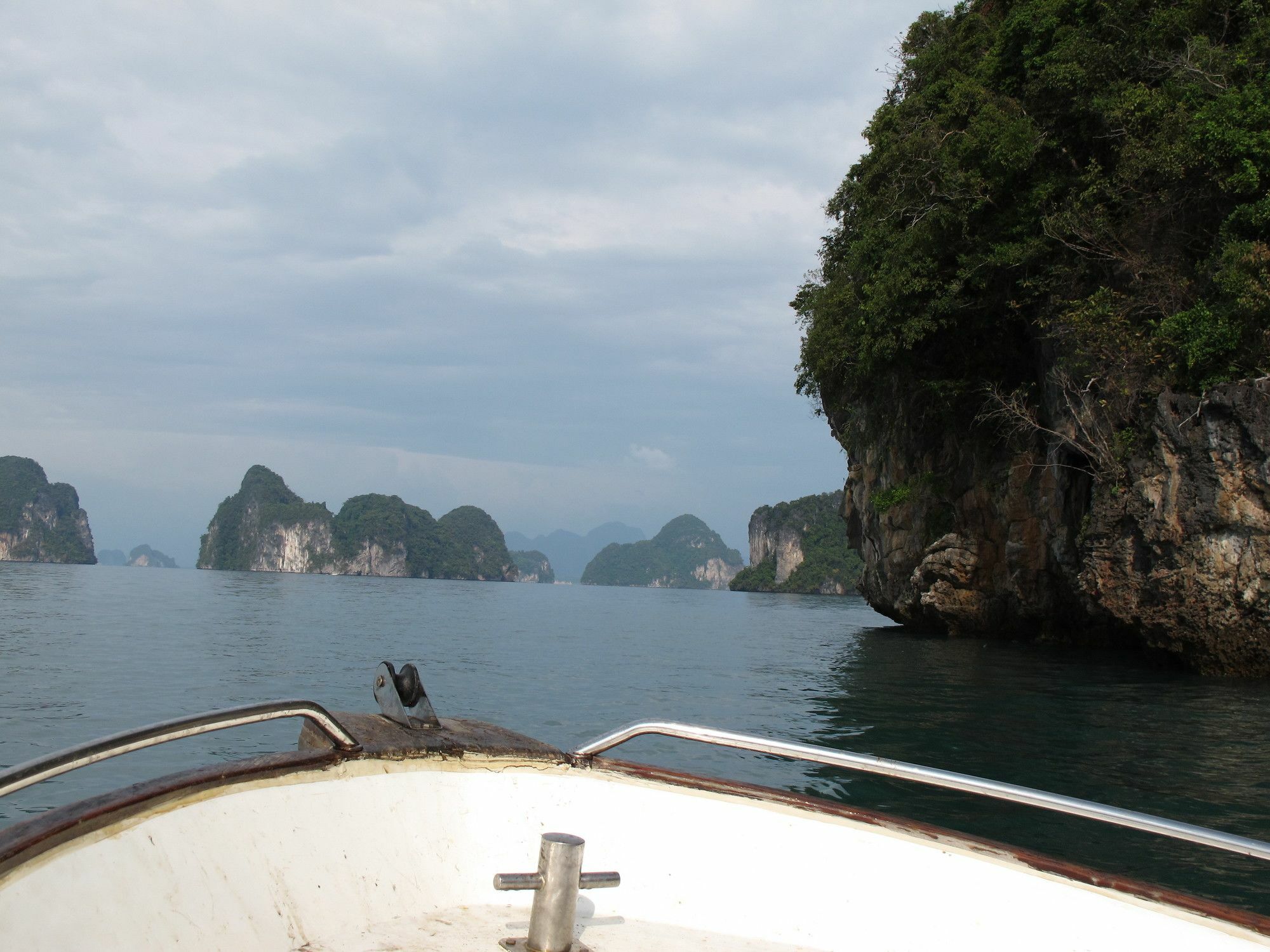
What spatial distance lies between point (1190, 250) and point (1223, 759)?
29.9 ft

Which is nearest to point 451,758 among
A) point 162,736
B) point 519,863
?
point 519,863

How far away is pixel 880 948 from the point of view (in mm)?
2275

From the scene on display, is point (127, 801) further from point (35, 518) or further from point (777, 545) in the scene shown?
point (35, 518)

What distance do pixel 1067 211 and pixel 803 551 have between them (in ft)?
292

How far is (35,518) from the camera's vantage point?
116 m

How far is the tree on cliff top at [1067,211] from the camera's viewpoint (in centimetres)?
1201

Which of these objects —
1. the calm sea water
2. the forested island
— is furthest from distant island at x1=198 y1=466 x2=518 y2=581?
the forested island

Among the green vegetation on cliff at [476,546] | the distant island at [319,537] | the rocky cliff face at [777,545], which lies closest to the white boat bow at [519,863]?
the rocky cliff face at [777,545]

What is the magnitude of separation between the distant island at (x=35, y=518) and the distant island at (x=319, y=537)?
1846 cm

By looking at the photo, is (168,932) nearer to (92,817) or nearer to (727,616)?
(92,817)

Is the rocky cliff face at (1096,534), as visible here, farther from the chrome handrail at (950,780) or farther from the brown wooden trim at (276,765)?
the brown wooden trim at (276,765)

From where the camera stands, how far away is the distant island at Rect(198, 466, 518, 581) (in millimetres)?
121688

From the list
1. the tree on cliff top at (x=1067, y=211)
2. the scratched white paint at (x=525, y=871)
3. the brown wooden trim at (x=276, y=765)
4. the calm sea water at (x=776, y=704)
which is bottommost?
the calm sea water at (x=776, y=704)

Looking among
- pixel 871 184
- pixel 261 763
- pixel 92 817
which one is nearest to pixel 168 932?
pixel 92 817
